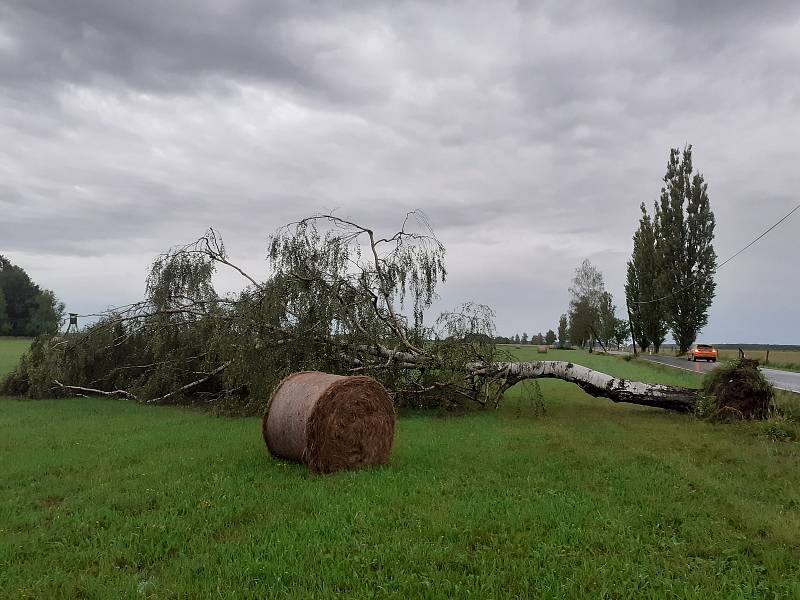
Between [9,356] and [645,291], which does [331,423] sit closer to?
[9,356]

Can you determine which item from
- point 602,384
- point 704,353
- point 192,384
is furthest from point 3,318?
point 602,384

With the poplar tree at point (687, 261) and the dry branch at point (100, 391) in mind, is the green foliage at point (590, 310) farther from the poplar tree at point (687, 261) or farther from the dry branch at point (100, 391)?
the dry branch at point (100, 391)

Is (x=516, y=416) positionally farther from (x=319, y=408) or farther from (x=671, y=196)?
(x=671, y=196)

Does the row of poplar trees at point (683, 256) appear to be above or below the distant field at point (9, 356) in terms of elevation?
above

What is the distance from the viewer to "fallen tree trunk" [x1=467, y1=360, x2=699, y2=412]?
12609 mm

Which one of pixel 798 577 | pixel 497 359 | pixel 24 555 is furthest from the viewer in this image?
pixel 497 359

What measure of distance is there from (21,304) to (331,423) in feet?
284

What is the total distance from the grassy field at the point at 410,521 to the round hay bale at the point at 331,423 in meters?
0.27

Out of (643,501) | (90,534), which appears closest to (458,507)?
(643,501)

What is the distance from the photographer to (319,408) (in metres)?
6.88

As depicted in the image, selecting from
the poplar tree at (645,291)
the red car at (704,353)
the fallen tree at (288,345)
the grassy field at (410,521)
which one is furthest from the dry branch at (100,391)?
the poplar tree at (645,291)

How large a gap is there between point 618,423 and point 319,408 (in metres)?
6.86

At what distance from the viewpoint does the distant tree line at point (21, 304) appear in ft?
237

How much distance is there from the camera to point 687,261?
4353 centimetres
